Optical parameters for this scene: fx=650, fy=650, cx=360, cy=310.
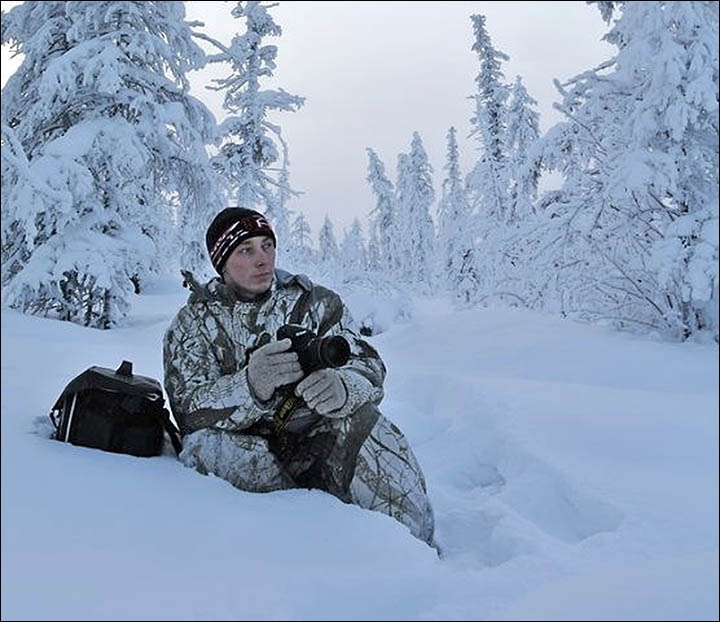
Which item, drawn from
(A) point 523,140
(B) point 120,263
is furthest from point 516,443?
(A) point 523,140

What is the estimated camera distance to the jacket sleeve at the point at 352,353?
3051mm

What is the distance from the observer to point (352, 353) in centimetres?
340

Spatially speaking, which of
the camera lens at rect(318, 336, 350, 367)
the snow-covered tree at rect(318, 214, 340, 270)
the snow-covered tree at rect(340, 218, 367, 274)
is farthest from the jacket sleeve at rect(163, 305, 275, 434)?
the snow-covered tree at rect(340, 218, 367, 274)

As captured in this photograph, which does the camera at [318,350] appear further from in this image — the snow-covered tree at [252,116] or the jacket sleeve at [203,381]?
the snow-covered tree at [252,116]

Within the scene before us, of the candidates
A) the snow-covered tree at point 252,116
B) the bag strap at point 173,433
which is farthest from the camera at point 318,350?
the snow-covered tree at point 252,116

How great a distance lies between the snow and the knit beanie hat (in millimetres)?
1039

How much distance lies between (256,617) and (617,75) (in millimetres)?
5148

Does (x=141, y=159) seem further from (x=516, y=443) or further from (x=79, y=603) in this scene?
(x=79, y=603)

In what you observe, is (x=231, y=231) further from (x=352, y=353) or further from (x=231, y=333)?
(x=352, y=353)

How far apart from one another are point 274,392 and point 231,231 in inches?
38.6

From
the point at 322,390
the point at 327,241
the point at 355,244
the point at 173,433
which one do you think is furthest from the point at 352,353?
the point at 355,244

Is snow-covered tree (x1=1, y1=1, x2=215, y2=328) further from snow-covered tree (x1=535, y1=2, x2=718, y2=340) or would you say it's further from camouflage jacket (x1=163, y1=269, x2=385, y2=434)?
snow-covered tree (x1=535, y1=2, x2=718, y2=340)

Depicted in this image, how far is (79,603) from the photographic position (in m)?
1.35

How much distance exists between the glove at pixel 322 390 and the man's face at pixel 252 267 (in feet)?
2.48
